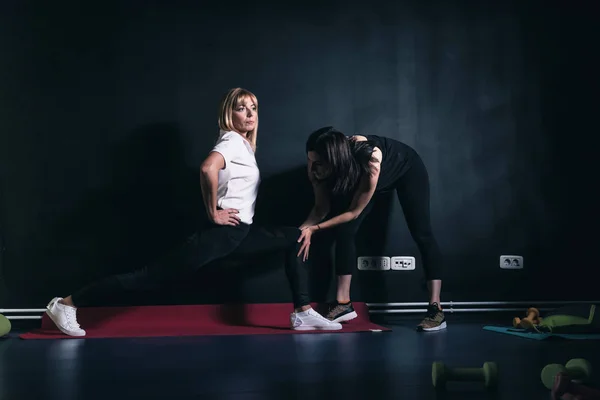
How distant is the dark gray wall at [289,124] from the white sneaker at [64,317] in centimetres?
54

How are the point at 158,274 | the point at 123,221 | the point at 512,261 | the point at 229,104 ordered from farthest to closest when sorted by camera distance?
the point at 512,261
the point at 123,221
the point at 229,104
the point at 158,274

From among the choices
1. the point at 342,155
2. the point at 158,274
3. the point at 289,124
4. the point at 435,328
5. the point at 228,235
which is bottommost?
the point at 435,328

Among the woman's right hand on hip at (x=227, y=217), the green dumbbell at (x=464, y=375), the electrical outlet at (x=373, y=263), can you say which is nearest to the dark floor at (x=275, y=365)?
the green dumbbell at (x=464, y=375)

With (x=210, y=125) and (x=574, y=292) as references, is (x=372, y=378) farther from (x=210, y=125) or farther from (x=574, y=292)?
(x=574, y=292)

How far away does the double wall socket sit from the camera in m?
4.79

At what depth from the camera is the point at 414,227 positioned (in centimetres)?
442

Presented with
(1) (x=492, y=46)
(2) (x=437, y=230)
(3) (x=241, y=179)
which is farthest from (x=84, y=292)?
(1) (x=492, y=46)

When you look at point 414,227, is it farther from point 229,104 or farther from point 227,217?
point 229,104

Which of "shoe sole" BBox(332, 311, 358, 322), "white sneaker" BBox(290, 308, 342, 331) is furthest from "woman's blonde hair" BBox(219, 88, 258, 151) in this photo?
"shoe sole" BBox(332, 311, 358, 322)

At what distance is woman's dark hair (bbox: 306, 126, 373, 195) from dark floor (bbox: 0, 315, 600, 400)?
2.84 feet

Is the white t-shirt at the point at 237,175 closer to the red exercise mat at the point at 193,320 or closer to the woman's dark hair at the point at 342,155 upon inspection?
the woman's dark hair at the point at 342,155

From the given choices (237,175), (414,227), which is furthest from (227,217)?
(414,227)

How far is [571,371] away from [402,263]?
7.55ft

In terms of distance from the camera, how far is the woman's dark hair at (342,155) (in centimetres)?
411
